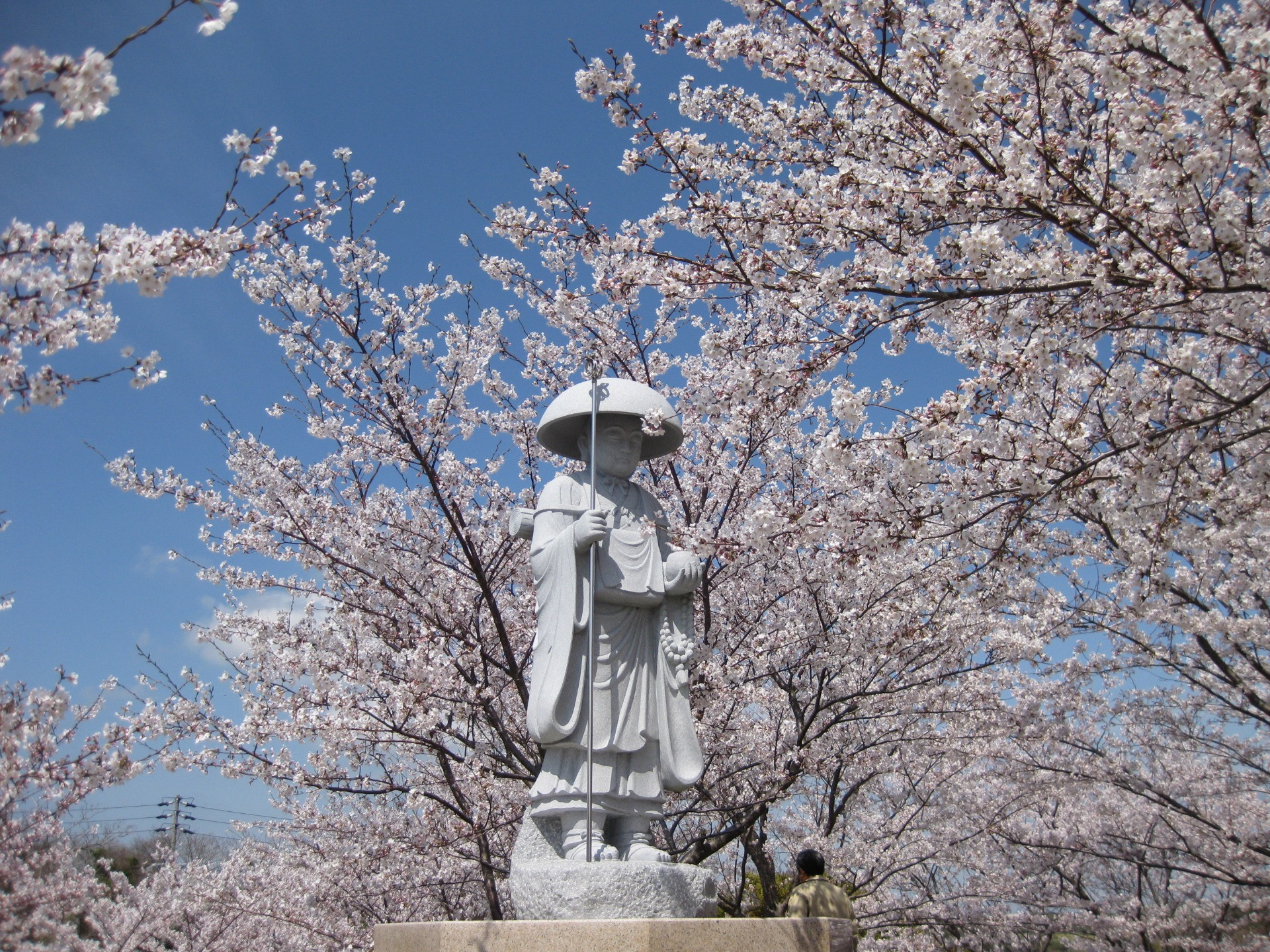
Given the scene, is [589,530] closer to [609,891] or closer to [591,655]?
[591,655]

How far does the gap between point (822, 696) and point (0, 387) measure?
21.0 feet

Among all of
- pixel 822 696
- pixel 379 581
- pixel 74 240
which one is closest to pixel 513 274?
pixel 379 581

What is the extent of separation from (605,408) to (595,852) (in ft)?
8.16

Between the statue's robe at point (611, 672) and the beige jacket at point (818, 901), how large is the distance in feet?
4.53

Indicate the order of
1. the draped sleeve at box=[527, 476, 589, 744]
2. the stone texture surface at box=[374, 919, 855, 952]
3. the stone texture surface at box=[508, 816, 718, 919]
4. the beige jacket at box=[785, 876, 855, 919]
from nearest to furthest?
1. the stone texture surface at box=[374, 919, 855, 952]
2. the stone texture surface at box=[508, 816, 718, 919]
3. the draped sleeve at box=[527, 476, 589, 744]
4. the beige jacket at box=[785, 876, 855, 919]

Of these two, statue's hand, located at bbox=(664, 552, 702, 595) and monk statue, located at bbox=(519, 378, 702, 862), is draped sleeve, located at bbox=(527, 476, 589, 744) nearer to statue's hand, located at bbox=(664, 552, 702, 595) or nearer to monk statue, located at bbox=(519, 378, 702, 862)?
monk statue, located at bbox=(519, 378, 702, 862)

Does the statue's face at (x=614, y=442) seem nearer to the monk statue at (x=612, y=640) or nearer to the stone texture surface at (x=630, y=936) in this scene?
the monk statue at (x=612, y=640)

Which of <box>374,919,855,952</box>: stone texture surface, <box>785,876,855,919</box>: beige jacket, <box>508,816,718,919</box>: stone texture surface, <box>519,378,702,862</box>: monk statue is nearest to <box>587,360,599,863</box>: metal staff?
<box>519,378,702,862</box>: monk statue

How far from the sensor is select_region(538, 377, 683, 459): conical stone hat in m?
5.00

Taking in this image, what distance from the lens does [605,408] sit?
5004mm

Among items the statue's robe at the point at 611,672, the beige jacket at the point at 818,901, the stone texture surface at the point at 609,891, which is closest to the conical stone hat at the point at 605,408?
the statue's robe at the point at 611,672

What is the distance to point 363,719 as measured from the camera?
20.0 ft

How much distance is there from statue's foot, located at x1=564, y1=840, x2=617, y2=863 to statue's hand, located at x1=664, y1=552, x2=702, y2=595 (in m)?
1.42

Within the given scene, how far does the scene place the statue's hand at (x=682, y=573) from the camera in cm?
472
